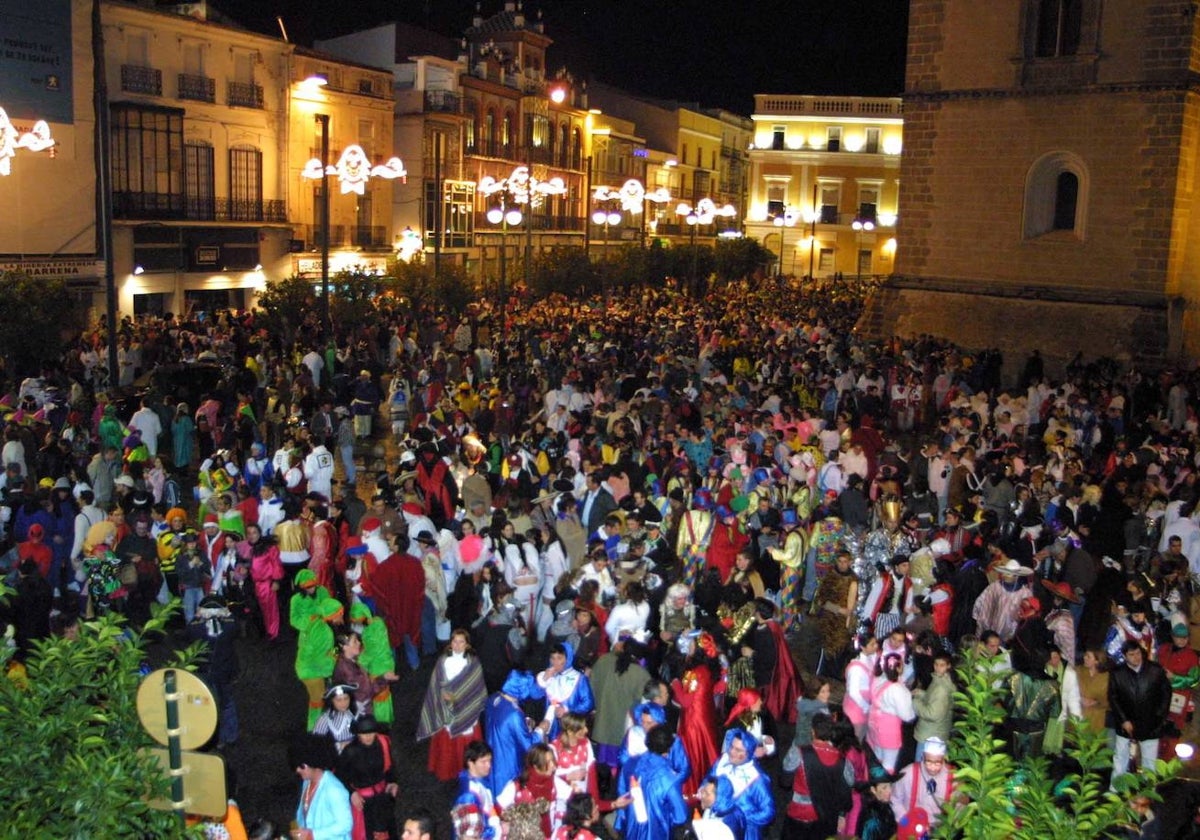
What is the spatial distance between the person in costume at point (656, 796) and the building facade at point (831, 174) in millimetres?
54431

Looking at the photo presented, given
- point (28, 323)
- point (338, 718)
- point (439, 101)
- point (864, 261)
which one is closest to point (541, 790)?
point (338, 718)

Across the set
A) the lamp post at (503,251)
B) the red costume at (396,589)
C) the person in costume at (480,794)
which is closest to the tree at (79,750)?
the person in costume at (480,794)

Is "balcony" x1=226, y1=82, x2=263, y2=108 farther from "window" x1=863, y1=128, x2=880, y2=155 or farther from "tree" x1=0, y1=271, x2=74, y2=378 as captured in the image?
"window" x1=863, y1=128, x2=880, y2=155

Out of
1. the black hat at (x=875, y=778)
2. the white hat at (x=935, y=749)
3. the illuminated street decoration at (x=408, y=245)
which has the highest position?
the illuminated street decoration at (x=408, y=245)

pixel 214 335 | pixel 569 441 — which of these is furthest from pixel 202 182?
pixel 569 441

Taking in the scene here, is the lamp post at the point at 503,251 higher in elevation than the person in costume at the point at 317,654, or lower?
higher

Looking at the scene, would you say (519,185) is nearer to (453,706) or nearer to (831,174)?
(831,174)

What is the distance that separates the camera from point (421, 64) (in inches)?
1773

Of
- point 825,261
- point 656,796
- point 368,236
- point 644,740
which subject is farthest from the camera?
point 825,261

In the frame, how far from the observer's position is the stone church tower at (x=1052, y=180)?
2483cm

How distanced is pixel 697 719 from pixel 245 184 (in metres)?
32.5

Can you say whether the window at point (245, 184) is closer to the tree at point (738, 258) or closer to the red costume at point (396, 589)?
the tree at point (738, 258)

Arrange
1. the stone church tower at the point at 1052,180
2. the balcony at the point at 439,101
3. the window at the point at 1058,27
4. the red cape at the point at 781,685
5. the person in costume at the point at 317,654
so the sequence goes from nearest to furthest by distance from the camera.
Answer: the person in costume at the point at 317,654 → the red cape at the point at 781,685 → the stone church tower at the point at 1052,180 → the window at the point at 1058,27 → the balcony at the point at 439,101

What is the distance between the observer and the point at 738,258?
51.9 meters
